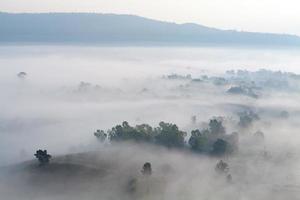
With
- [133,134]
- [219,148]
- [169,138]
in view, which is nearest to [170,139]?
[169,138]

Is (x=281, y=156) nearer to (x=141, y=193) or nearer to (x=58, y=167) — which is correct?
(x=141, y=193)

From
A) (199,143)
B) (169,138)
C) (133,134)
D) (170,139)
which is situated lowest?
(199,143)

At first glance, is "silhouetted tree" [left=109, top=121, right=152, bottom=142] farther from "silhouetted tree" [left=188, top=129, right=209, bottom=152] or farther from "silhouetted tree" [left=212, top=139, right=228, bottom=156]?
"silhouetted tree" [left=212, top=139, right=228, bottom=156]

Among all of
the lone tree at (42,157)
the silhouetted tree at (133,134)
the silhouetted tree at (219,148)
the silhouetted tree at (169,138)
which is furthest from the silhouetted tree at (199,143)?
the lone tree at (42,157)

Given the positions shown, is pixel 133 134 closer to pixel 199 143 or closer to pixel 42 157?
pixel 199 143

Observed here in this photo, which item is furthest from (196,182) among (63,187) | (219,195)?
(63,187)

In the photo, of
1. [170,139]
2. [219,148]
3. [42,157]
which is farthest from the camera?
[170,139]

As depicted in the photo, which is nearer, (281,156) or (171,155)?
(171,155)

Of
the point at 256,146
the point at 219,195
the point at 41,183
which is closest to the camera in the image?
the point at 219,195

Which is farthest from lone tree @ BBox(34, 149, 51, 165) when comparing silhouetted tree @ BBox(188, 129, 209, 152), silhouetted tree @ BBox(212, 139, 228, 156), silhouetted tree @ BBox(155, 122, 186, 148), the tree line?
silhouetted tree @ BBox(212, 139, 228, 156)

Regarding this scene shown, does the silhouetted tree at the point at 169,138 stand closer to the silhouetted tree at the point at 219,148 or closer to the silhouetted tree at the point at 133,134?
the silhouetted tree at the point at 133,134

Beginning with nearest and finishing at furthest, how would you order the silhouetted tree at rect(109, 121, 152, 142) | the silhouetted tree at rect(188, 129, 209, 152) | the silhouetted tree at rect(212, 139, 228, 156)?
the silhouetted tree at rect(212, 139, 228, 156), the silhouetted tree at rect(188, 129, 209, 152), the silhouetted tree at rect(109, 121, 152, 142)
